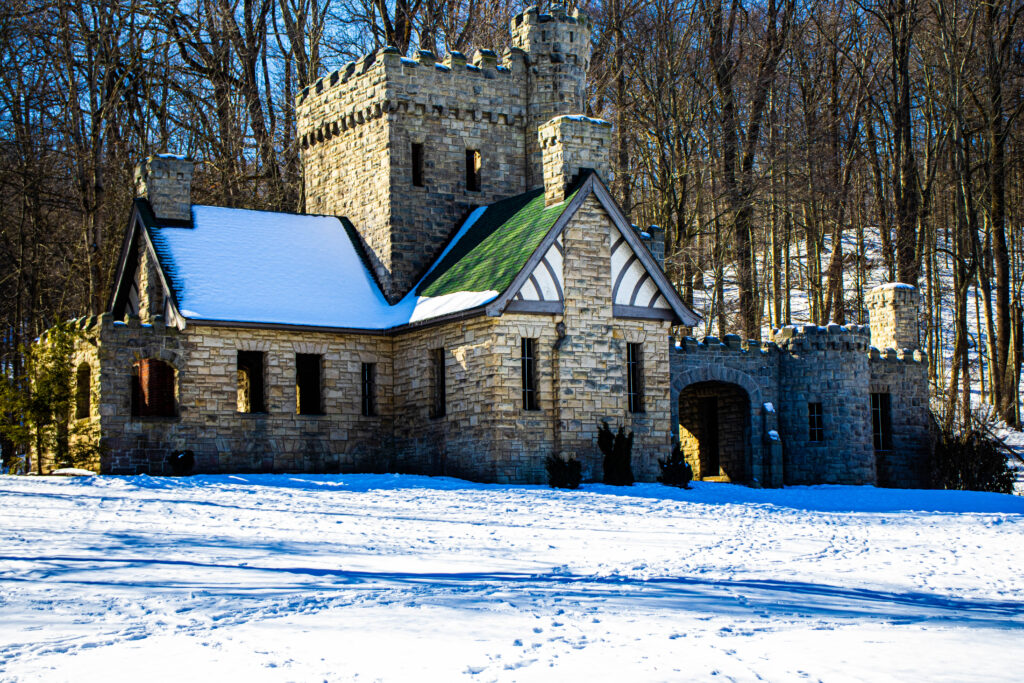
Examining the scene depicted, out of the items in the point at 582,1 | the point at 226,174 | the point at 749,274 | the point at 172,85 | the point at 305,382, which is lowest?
the point at 305,382

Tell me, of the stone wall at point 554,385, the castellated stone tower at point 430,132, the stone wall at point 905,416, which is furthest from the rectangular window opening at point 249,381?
the stone wall at point 905,416

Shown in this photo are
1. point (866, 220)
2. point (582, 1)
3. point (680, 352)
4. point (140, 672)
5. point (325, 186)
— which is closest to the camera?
point (140, 672)

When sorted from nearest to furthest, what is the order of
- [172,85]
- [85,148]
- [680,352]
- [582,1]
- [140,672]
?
1. [140,672]
2. [680,352]
3. [85,148]
4. [172,85]
5. [582,1]

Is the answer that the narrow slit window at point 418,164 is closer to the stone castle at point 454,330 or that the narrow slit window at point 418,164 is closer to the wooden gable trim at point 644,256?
the stone castle at point 454,330

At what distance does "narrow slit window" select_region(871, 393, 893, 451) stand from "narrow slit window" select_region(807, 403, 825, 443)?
4.63 ft

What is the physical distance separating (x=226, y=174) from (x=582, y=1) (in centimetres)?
1108

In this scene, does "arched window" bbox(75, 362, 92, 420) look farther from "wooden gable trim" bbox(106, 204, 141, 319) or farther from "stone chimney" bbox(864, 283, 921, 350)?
"stone chimney" bbox(864, 283, 921, 350)

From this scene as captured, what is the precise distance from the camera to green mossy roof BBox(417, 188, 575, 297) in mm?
22703

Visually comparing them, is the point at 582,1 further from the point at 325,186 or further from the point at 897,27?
the point at 325,186

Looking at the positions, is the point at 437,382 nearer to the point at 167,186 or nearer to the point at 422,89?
the point at 422,89

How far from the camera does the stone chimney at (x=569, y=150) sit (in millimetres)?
23359

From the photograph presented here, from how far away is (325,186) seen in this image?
95.5 ft

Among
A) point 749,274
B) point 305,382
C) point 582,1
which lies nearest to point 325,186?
point 305,382

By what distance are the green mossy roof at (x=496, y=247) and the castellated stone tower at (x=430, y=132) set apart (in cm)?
106
